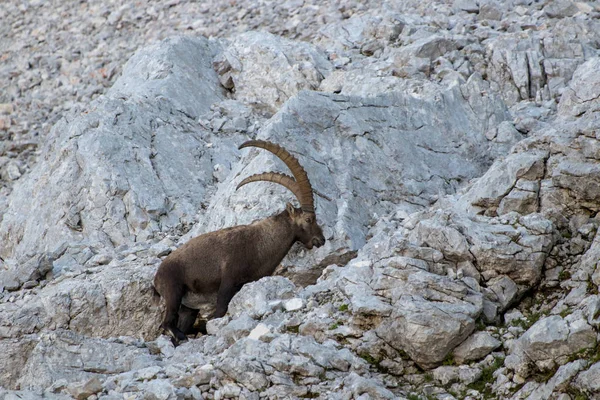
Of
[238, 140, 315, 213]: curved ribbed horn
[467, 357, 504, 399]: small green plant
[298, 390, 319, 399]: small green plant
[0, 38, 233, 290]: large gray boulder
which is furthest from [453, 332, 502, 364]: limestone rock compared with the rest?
[0, 38, 233, 290]: large gray boulder

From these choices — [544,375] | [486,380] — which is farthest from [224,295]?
[544,375]

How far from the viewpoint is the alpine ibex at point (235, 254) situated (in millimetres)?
12578

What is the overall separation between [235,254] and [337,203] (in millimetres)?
1835

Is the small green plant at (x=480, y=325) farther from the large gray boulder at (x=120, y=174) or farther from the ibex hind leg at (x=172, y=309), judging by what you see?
the large gray boulder at (x=120, y=174)

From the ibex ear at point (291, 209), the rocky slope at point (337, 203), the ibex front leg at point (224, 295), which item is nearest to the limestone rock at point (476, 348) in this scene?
the rocky slope at point (337, 203)

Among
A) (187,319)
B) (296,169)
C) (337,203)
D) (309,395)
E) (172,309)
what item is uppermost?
(296,169)

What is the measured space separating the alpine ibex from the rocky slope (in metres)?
0.32

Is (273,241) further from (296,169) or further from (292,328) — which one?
(292,328)

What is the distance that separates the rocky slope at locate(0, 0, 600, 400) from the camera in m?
9.05

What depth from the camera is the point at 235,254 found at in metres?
13.1

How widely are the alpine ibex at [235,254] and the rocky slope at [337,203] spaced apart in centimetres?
32

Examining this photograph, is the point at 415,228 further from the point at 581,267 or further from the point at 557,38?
the point at 557,38

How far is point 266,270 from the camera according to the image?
13172mm

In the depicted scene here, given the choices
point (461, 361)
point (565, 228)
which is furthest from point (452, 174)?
point (461, 361)
